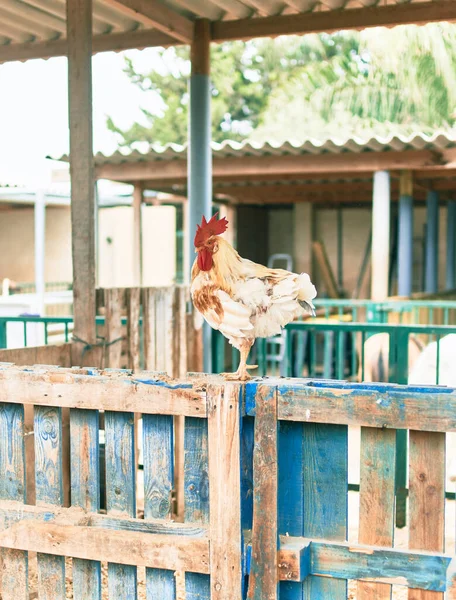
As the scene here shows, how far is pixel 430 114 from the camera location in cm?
2698

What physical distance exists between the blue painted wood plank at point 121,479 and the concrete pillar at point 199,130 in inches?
146

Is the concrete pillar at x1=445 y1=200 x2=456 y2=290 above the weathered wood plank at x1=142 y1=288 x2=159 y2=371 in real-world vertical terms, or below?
above

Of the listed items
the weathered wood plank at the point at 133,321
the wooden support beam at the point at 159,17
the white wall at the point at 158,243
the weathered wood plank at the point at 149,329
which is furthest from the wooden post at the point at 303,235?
the weathered wood plank at the point at 133,321

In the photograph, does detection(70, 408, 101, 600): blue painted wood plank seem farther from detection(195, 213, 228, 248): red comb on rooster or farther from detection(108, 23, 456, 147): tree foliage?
detection(108, 23, 456, 147): tree foliage

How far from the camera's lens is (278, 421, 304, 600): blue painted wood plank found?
2.81m

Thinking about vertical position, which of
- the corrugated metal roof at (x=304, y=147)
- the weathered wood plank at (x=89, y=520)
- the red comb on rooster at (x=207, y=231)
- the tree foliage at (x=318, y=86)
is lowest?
the weathered wood plank at (x=89, y=520)

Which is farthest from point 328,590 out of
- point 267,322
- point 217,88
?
point 217,88

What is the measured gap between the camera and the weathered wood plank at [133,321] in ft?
17.7

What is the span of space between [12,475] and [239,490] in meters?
1.03

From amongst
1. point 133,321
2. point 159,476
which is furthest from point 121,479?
point 133,321

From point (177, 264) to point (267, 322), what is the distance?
1905 centimetres

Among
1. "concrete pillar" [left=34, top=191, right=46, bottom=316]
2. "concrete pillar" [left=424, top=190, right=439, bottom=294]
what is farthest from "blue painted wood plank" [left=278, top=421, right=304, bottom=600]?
"concrete pillar" [left=34, top=191, right=46, bottom=316]

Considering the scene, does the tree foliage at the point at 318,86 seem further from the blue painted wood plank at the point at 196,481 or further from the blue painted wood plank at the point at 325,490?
the blue painted wood plank at the point at 325,490

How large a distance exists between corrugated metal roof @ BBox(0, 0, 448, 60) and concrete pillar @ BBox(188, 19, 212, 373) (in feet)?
0.96
